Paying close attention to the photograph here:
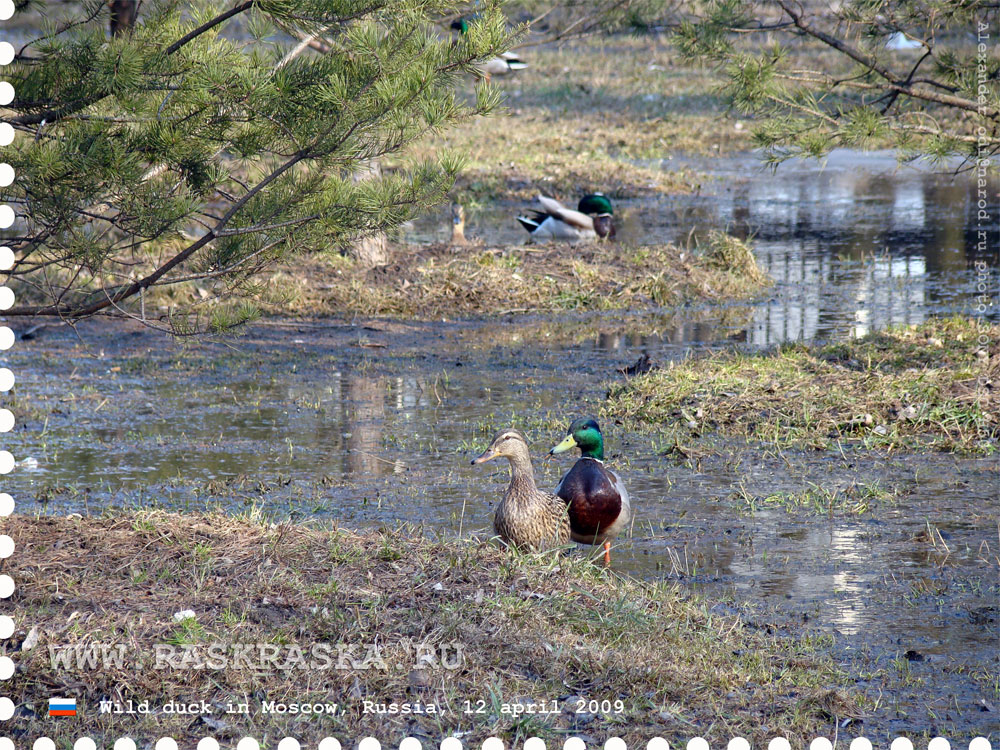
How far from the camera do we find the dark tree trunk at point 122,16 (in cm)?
575

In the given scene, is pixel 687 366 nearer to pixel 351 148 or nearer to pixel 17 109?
pixel 351 148

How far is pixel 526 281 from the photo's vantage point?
13664 mm

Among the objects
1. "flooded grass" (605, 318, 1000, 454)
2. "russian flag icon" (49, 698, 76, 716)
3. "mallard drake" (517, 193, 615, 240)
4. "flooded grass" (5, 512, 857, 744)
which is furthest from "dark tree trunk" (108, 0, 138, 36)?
"mallard drake" (517, 193, 615, 240)

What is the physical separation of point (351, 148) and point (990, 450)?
5216mm

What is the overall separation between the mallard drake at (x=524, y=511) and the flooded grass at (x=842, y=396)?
2613 millimetres

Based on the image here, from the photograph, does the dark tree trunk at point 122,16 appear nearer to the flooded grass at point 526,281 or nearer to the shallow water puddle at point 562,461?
the shallow water puddle at point 562,461

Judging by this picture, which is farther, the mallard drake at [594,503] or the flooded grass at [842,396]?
the flooded grass at [842,396]

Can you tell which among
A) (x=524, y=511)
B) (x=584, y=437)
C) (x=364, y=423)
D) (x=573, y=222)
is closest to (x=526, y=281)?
(x=573, y=222)

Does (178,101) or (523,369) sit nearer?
(178,101)

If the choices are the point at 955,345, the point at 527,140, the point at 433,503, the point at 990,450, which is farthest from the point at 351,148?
the point at 527,140

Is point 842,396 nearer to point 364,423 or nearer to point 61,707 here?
point 364,423

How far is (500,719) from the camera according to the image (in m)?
4.43

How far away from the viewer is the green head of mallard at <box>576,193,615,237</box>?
52.6ft

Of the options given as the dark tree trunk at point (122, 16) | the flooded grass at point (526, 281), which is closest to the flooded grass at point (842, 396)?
the flooded grass at point (526, 281)
